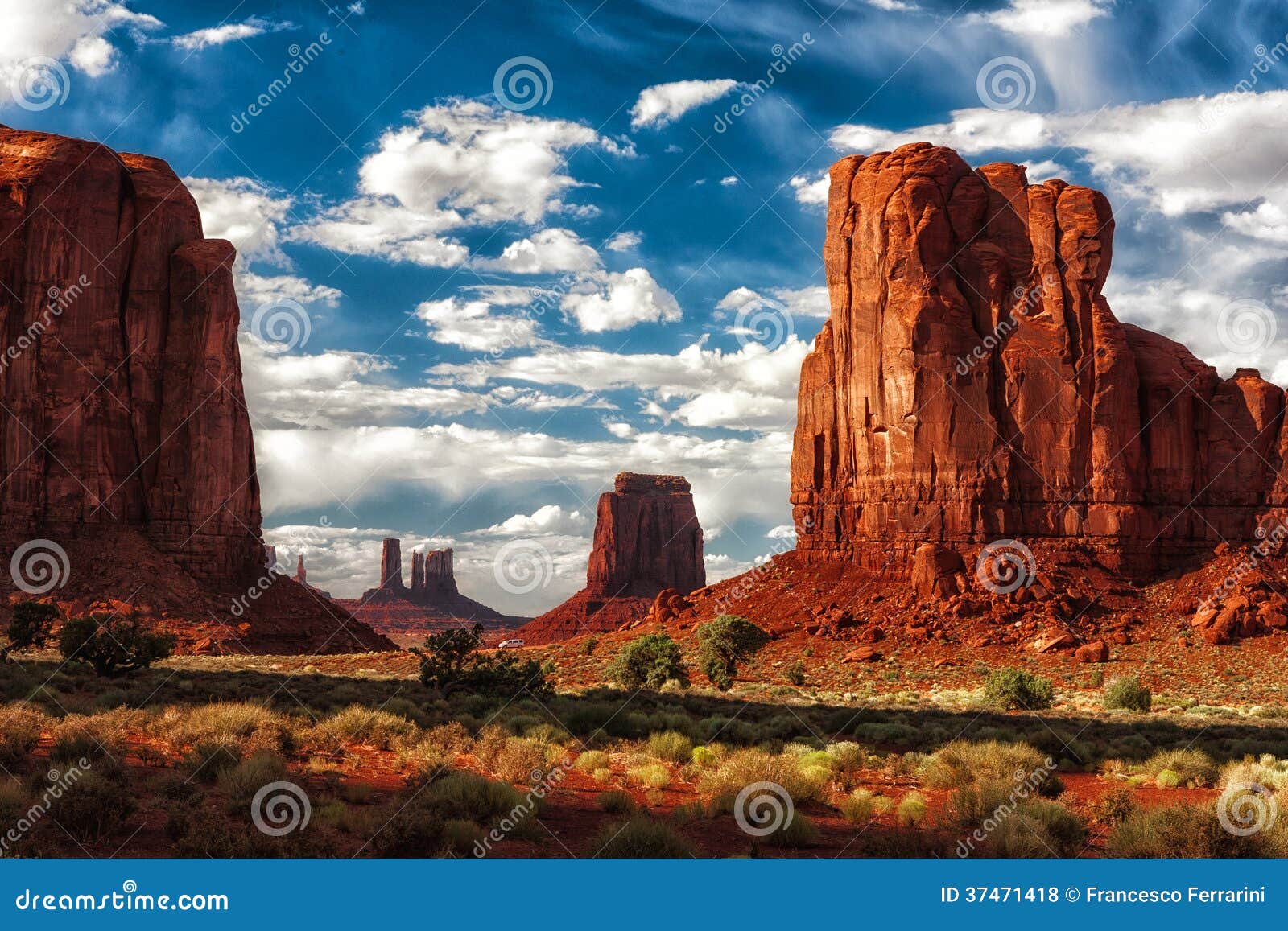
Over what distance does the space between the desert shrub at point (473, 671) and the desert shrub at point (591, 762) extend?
1197 centimetres

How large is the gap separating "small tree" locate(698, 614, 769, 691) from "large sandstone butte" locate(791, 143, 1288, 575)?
15579 mm

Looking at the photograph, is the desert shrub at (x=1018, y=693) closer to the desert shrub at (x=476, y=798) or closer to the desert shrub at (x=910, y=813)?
the desert shrub at (x=910, y=813)

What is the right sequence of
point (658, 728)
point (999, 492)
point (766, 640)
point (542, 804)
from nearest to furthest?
point (542, 804)
point (658, 728)
point (766, 640)
point (999, 492)

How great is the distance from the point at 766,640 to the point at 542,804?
4014 cm

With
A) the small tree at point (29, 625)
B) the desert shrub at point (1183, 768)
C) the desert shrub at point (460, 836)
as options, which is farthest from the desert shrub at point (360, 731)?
the small tree at point (29, 625)

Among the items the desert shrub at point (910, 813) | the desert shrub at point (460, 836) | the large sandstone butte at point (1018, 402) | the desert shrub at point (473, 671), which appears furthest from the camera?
the large sandstone butte at point (1018, 402)

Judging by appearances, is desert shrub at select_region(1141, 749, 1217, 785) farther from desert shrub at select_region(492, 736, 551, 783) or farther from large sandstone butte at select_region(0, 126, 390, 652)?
large sandstone butte at select_region(0, 126, 390, 652)

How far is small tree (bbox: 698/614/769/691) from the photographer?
47.8 metres

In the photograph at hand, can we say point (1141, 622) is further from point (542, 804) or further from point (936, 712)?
point (542, 804)

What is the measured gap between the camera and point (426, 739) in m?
19.8

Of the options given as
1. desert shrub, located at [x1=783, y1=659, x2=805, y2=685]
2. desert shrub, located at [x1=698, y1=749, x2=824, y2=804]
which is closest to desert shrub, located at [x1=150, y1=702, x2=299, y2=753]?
desert shrub, located at [x1=698, y1=749, x2=824, y2=804]

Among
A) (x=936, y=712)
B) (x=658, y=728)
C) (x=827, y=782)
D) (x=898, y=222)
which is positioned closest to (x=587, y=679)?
(x=936, y=712)

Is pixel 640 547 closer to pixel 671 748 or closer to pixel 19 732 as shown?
pixel 671 748

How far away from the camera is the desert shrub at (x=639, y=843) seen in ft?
37.6
